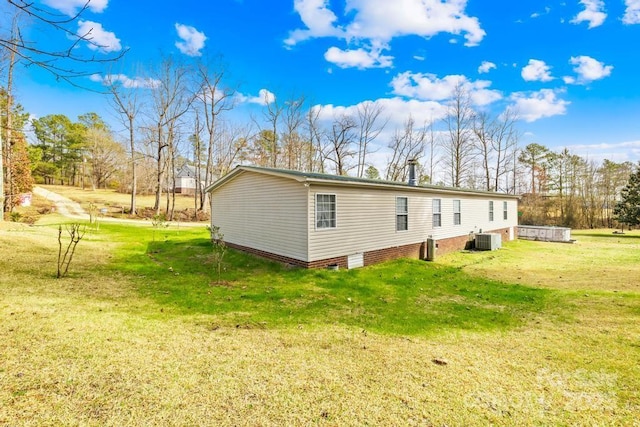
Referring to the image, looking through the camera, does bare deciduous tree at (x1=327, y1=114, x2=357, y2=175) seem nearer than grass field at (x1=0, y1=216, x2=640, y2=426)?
No

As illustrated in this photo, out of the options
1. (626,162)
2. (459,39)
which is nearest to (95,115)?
(459,39)

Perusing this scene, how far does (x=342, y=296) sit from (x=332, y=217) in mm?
3224

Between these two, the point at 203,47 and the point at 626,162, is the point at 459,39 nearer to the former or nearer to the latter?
the point at 203,47

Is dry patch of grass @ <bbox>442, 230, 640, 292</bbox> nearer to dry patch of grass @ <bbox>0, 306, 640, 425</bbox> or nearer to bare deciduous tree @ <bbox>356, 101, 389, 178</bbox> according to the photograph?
dry patch of grass @ <bbox>0, 306, 640, 425</bbox>

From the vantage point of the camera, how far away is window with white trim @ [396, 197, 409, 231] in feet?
41.3

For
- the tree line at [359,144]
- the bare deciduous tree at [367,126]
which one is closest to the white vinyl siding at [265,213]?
the tree line at [359,144]

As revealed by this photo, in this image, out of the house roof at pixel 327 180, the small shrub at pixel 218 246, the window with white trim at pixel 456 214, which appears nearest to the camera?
the small shrub at pixel 218 246

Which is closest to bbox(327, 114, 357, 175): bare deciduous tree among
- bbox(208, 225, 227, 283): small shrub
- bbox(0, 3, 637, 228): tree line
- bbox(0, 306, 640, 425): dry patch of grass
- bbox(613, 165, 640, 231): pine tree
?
bbox(0, 3, 637, 228): tree line

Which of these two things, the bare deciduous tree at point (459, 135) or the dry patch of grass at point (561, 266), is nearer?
the dry patch of grass at point (561, 266)

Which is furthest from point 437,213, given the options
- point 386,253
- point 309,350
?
point 309,350

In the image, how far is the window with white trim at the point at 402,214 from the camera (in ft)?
41.3

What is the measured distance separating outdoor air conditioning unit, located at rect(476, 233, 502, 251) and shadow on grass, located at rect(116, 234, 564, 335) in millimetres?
6580

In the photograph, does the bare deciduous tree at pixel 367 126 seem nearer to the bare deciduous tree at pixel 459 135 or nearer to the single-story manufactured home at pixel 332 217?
the bare deciduous tree at pixel 459 135

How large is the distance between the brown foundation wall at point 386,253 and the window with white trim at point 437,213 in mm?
849
